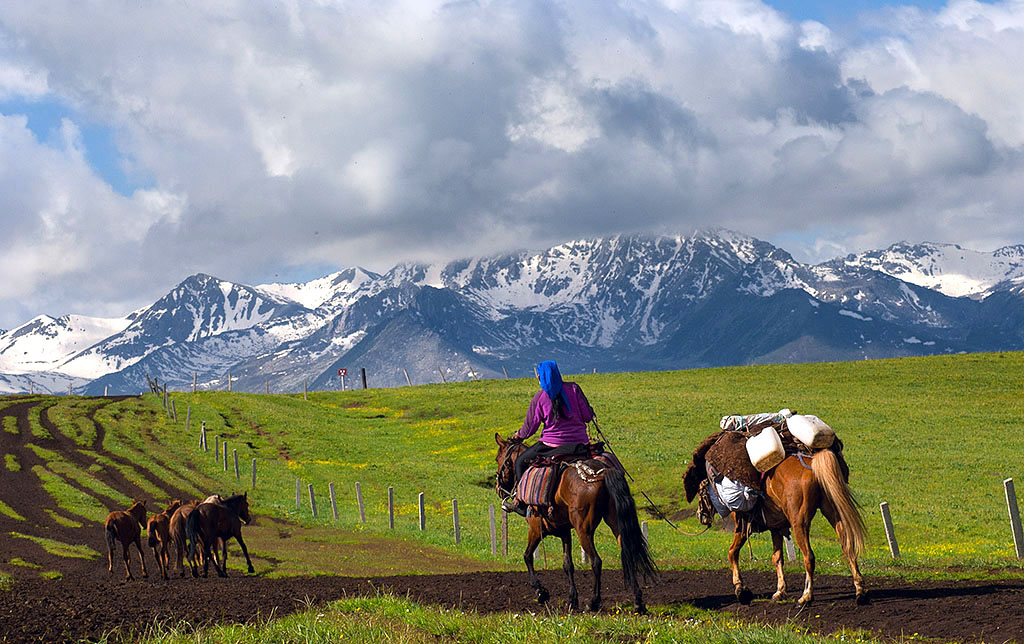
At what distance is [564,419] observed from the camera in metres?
17.0

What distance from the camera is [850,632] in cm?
1234

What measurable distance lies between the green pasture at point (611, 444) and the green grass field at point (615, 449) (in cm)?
18

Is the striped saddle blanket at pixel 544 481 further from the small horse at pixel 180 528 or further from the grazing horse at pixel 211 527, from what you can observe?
the small horse at pixel 180 528

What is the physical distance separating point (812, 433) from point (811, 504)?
1.13m

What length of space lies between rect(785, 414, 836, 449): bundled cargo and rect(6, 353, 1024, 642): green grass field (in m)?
5.08

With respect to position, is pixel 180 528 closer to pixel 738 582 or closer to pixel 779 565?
pixel 738 582

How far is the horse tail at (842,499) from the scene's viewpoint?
47.9 ft

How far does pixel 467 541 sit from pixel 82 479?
26943mm

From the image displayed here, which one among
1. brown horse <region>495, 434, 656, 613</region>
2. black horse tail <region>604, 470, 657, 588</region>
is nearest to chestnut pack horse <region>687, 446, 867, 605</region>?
black horse tail <region>604, 470, 657, 588</region>

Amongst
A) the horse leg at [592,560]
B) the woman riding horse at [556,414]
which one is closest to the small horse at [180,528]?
the woman riding horse at [556,414]

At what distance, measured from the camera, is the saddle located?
16.2 meters

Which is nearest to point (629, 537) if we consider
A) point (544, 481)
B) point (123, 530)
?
point (544, 481)

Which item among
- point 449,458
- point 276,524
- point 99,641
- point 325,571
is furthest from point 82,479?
point 99,641

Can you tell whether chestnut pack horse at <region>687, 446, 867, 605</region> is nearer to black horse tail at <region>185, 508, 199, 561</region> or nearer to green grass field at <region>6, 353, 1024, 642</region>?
green grass field at <region>6, 353, 1024, 642</region>
